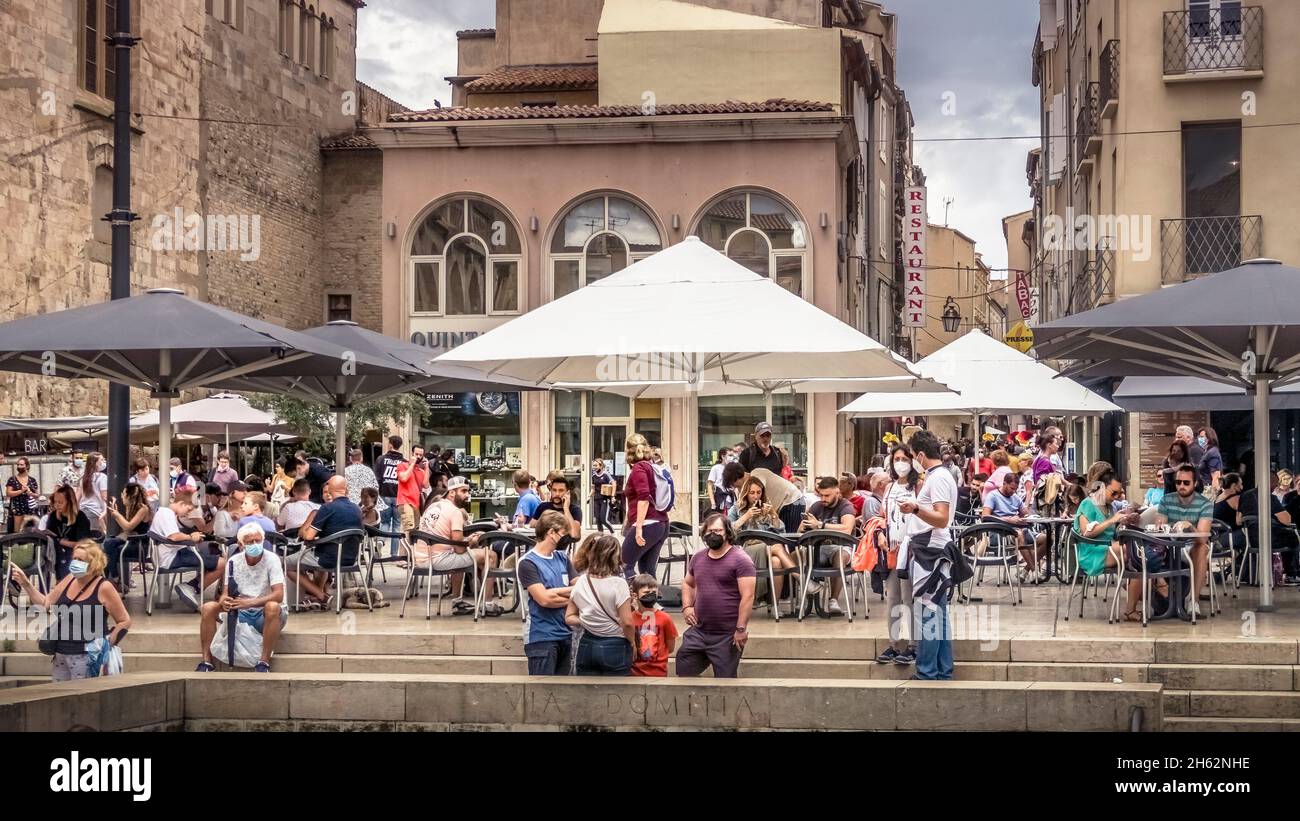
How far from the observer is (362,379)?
55.9 ft

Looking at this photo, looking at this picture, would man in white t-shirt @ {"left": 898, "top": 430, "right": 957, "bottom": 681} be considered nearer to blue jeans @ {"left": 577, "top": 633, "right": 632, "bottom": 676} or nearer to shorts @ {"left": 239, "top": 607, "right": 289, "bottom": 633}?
blue jeans @ {"left": 577, "top": 633, "right": 632, "bottom": 676}

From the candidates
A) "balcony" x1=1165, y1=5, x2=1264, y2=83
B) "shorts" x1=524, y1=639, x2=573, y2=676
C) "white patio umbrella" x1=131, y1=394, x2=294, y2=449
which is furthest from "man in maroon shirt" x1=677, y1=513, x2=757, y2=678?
"balcony" x1=1165, y1=5, x2=1264, y2=83

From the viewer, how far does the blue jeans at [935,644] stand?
1069 cm

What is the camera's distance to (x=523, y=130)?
28797 mm

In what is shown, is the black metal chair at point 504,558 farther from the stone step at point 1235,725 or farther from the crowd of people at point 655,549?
the stone step at point 1235,725

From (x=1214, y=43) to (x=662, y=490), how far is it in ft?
48.2

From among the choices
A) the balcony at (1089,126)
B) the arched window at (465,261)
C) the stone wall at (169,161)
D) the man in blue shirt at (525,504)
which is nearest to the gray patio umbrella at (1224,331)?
the man in blue shirt at (525,504)

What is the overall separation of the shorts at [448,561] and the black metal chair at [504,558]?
0.19m

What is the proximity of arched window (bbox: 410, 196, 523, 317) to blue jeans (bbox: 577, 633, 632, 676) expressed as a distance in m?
19.0

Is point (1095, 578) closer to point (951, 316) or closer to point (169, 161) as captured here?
point (951, 316)

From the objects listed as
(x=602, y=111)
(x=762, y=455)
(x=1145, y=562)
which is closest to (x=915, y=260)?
Answer: (x=602, y=111)
